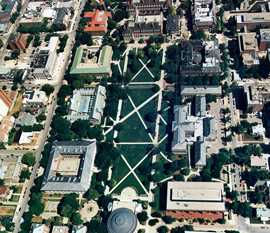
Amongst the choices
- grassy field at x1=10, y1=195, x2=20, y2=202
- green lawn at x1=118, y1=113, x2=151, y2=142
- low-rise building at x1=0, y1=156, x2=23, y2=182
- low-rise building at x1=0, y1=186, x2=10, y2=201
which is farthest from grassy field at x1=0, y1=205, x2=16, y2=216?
green lawn at x1=118, y1=113, x2=151, y2=142

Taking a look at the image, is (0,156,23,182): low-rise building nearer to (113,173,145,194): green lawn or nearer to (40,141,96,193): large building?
(40,141,96,193): large building

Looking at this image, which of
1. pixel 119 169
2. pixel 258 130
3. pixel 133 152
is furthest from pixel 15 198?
pixel 258 130

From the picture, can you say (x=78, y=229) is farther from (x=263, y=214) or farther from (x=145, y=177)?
(x=263, y=214)

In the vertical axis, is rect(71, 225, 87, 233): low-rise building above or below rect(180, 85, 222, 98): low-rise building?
below

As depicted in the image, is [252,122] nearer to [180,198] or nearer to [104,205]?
[180,198]

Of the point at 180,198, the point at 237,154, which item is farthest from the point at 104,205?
the point at 237,154

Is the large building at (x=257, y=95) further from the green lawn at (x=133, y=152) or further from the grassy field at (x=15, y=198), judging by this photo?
the grassy field at (x=15, y=198)
